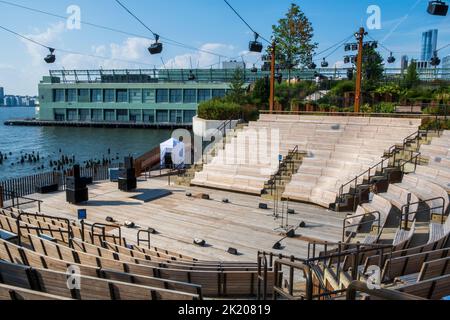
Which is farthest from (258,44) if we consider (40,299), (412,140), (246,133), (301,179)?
(40,299)

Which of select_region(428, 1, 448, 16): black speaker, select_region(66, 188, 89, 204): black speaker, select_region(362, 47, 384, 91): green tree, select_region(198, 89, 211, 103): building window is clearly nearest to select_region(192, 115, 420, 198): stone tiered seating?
select_region(66, 188, 89, 204): black speaker

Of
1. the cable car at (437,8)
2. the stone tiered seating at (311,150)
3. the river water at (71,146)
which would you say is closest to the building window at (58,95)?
the river water at (71,146)

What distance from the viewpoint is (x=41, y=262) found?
651cm

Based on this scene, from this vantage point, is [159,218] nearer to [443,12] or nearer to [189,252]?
[189,252]

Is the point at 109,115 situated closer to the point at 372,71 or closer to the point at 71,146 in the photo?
the point at 71,146

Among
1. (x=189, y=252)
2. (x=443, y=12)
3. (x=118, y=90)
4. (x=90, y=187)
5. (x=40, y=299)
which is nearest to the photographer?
(x=40, y=299)

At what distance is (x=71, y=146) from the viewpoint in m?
69.9

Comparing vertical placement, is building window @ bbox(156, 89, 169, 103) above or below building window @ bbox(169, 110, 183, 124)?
above

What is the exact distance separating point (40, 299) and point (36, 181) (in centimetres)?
1885

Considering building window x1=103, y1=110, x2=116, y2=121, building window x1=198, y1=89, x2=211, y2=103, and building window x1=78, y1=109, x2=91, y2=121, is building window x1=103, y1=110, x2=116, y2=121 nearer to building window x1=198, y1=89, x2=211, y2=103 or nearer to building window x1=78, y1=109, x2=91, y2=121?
building window x1=78, y1=109, x2=91, y2=121

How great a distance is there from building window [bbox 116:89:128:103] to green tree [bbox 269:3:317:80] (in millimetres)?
69864

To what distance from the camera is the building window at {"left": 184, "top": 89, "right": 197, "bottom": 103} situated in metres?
96.1

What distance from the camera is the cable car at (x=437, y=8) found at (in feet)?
49.2

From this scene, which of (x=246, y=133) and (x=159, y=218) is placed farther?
(x=246, y=133)
